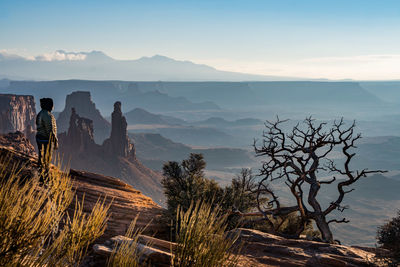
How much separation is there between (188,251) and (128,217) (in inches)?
349

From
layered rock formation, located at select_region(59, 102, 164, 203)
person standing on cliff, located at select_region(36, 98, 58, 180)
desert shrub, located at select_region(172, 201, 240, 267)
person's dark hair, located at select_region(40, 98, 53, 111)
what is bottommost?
layered rock formation, located at select_region(59, 102, 164, 203)

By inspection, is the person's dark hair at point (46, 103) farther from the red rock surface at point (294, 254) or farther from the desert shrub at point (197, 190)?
the red rock surface at point (294, 254)

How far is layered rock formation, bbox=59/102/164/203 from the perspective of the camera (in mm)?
92438

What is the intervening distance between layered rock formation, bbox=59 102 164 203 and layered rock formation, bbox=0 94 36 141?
15.0 meters

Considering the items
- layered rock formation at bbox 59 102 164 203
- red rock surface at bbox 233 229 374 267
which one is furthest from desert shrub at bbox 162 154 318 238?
layered rock formation at bbox 59 102 164 203

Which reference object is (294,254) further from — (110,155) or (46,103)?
(110,155)

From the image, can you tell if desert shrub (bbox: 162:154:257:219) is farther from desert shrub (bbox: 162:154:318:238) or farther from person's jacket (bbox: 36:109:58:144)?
person's jacket (bbox: 36:109:58:144)

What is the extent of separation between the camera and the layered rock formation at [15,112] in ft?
337

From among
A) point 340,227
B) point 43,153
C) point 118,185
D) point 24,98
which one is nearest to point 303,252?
point 43,153

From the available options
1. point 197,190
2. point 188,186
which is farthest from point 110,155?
point 197,190

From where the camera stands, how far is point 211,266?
208 inches

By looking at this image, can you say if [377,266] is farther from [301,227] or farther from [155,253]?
[155,253]

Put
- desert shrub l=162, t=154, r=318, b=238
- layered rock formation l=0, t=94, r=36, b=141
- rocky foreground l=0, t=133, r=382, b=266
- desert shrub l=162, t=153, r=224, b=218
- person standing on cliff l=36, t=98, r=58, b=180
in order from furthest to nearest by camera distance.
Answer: layered rock formation l=0, t=94, r=36, b=141 < desert shrub l=162, t=154, r=318, b=238 < desert shrub l=162, t=153, r=224, b=218 < person standing on cliff l=36, t=98, r=58, b=180 < rocky foreground l=0, t=133, r=382, b=266

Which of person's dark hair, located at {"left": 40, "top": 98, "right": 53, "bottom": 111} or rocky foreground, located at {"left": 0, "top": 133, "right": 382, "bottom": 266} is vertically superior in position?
person's dark hair, located at {"left": 40, "top": 98, "right": 53, "bottom": 111}
